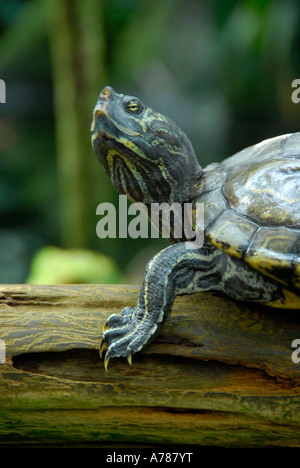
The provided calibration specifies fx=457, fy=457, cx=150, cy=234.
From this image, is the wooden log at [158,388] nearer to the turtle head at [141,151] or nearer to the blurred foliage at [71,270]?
the turtle head at [141,151]

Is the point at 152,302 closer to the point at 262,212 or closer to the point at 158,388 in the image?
the point at 158,388

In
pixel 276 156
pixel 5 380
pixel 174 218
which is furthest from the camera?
pixel 174 218

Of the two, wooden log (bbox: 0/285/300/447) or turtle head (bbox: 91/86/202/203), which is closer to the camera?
wooden log (bbox: 0/285/300/447)

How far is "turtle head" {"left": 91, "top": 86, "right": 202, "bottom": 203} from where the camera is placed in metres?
2.25

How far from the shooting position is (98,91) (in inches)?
210

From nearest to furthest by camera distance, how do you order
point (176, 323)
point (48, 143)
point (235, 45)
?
point (176, 323) < point (235, 45) < point (48, 143)

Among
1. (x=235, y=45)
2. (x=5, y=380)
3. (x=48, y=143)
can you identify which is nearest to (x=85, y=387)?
(x=5, y=380)

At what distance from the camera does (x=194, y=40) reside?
785 centimetres

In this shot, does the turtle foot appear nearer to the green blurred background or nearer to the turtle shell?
the turtle shell

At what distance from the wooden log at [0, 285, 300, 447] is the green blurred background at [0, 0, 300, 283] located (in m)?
2.38

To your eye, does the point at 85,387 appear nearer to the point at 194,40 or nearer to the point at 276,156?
the point at 276,156

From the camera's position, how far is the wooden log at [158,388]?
6.65 ft

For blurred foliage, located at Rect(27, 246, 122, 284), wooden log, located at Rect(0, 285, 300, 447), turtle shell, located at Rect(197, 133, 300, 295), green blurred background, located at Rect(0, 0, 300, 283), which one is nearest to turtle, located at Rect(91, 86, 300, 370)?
turtle shell, located at Rect(197, 133, 300, 295)
